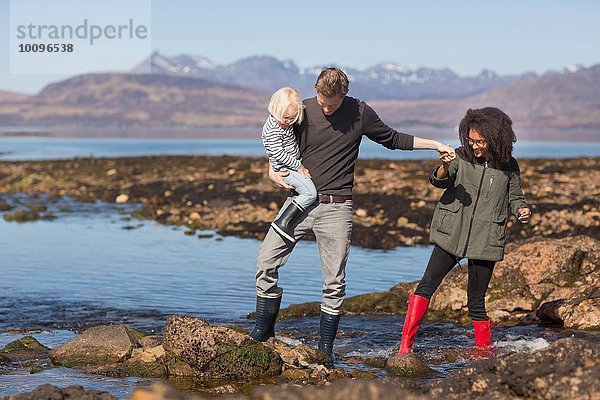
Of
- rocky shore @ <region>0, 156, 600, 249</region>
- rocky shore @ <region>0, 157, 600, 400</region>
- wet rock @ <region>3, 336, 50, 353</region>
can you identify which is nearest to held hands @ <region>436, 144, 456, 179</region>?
rocky shore @ <region>0, 157, 600, 400</region>

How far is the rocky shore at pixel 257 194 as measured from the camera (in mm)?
21891

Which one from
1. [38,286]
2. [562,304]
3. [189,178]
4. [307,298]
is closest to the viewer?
[562,304]

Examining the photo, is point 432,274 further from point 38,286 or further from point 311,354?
point 38,286

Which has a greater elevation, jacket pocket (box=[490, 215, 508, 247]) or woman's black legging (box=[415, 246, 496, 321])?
jacket pocket (box=[490, 215, 508, 247])

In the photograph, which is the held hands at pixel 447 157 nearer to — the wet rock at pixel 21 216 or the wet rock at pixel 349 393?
the wet rock at pixel 349 393

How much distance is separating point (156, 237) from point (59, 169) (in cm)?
2332

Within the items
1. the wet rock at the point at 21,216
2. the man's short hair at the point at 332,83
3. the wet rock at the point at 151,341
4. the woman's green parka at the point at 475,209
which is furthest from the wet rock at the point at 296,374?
the wet rock at the point at 21,216

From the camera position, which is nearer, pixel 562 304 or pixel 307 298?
pixel 562 304

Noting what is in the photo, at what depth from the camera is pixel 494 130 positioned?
321 inches

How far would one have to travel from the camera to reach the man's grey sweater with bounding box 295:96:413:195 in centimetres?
807

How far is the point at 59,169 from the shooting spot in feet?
143

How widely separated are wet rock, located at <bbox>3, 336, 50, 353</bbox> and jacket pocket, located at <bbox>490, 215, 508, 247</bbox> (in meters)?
4.63

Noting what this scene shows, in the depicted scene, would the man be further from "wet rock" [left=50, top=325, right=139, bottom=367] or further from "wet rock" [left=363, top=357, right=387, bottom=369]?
"wet rock" [left=50, top=325, right=139, bottom=367]

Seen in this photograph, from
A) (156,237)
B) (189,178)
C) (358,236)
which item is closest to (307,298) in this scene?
(358,236)
